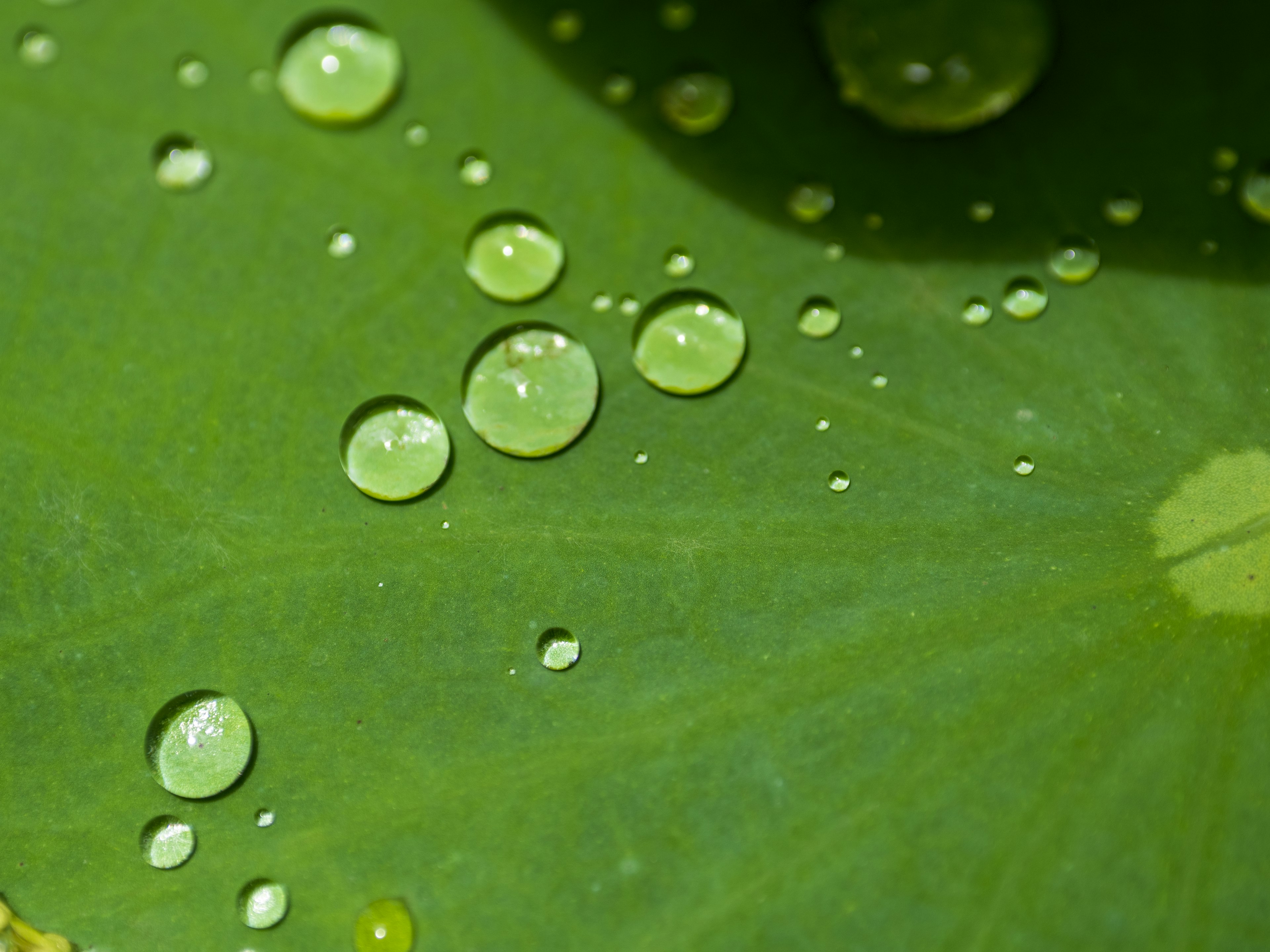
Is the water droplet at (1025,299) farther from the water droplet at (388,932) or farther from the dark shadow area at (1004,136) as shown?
the water droplet at (388,932)

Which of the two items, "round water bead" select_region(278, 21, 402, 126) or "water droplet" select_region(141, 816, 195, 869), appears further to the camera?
"water droplet" select_region(141, 816, 195, 869)

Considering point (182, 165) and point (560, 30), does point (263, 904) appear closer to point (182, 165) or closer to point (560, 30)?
point (182, 165)

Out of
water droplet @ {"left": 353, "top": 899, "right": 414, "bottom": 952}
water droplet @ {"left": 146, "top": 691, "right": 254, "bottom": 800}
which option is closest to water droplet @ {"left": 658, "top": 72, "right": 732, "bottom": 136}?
water droplet @ {"left": 146, "top": 691, "right": 254, "bottom": 800}

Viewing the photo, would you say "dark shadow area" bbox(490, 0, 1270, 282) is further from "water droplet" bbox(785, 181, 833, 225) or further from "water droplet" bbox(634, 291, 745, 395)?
"water droplet" bbox(634, 291, 745, 395)

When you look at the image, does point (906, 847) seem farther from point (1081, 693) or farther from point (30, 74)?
point (30, 74)

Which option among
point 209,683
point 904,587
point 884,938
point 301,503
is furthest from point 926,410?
point 209,683

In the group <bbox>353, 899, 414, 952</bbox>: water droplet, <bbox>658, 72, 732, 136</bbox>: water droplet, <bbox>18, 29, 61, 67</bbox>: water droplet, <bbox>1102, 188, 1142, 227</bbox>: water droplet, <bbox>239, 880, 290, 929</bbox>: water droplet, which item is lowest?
<bbox>353, 899, 414, 952</bbox>: water droplet
